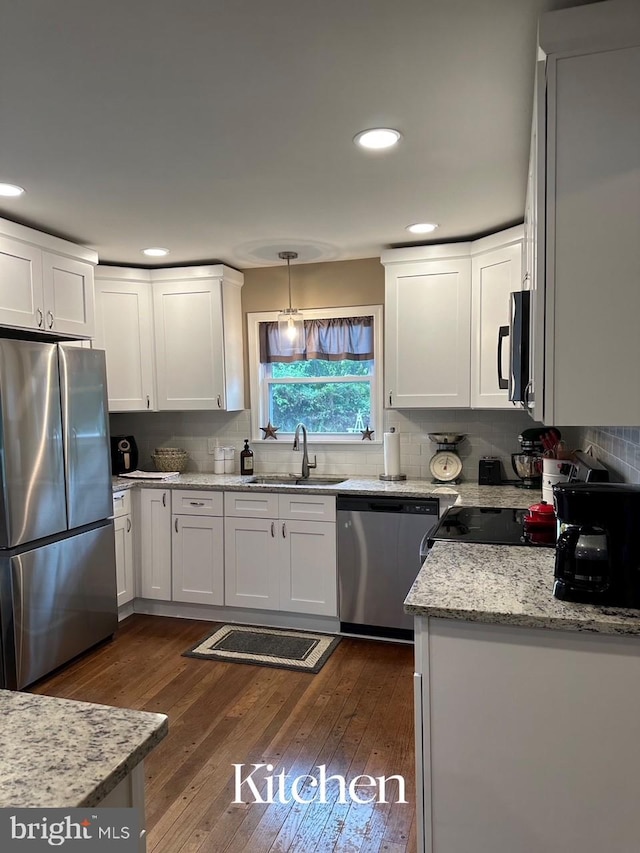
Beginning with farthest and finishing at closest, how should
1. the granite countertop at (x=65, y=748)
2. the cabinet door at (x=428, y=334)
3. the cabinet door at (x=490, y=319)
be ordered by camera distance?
1. the cabinet door at (x=428, y=334)
2. the cabinet door at (x=490, y=319)
3. the granite countertop at (x=65, y=748)

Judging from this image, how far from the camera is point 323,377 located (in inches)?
167

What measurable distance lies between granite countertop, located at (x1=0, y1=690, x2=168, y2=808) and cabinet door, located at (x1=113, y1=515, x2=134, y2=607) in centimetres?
274

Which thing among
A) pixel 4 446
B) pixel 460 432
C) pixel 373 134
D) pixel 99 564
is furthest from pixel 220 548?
pixel 373 134

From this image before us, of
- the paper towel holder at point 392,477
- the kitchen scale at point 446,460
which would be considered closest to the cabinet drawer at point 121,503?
the paper towel holder at point 392,477

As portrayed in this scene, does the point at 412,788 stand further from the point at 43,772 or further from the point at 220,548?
the point at 220,548

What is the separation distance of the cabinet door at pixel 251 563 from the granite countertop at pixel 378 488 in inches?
10.1

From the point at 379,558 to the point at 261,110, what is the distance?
2452 millimetres

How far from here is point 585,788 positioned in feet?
4.71

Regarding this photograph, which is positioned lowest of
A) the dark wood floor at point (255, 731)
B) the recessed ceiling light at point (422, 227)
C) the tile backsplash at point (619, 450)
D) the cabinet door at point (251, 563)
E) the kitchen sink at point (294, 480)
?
the dark wood floor at point (255, 731)

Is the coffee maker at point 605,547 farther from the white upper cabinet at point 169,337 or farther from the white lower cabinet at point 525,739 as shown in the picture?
the white upper cabinet at point 169,337

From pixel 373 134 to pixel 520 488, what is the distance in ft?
7.46

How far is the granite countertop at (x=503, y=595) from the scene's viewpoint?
4.70 feet

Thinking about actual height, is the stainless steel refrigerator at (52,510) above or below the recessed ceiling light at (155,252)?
below

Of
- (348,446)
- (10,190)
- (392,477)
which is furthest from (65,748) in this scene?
(348,446)
